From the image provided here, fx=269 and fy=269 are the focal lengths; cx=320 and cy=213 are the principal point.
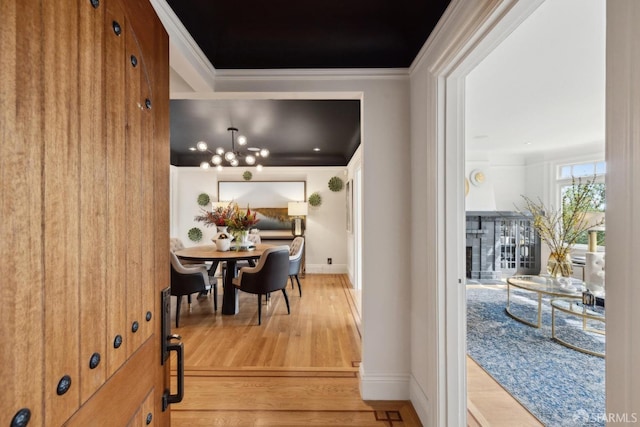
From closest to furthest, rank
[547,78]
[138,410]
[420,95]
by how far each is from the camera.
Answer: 1. [138,410]
2. [420,95]
3. [547,78]

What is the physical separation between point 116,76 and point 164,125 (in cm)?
28

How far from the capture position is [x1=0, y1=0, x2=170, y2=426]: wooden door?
44cm

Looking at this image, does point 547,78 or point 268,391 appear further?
point 547,78

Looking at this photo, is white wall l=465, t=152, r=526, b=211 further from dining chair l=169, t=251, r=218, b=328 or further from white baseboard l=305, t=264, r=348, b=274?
dining chair l=169, t=251, r=218, b=328

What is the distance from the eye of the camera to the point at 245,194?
19.7 ft

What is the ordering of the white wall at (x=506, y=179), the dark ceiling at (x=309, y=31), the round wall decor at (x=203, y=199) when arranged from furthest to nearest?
the white wall at (x=506, y=179)
the round wall decor at (x=203, y=199)
the dark ceiling at (x=309, y=31)

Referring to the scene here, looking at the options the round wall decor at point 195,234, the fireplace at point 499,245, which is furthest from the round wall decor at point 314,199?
the fireplace at point 499,245

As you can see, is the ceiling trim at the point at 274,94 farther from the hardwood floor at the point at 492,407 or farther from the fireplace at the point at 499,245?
the fireplace at the point at 499,245

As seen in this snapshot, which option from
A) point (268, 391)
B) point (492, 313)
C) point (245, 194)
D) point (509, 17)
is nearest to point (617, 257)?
point (509, 17)

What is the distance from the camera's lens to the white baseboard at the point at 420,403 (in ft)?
5.40

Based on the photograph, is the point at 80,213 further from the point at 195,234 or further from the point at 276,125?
the point at 195,234

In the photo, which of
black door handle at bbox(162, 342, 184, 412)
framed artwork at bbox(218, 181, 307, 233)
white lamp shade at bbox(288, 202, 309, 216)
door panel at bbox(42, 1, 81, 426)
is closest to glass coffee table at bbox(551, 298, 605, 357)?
black door handle at bbox(162, 342, 184, 412)

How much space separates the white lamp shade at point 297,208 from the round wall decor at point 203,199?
1880mm

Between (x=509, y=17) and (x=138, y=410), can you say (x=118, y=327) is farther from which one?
(x=509, y=17)
